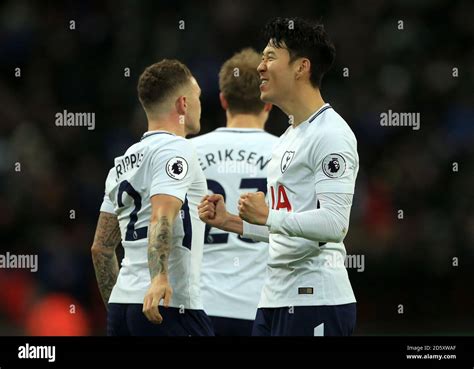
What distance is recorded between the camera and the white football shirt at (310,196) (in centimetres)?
438

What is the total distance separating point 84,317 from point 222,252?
12.4ft

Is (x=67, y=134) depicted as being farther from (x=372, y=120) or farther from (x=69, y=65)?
(x=372, y=120)

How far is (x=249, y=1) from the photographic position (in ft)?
41.4

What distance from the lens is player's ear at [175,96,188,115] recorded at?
16.3 feet

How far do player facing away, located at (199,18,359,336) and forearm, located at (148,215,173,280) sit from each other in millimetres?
176

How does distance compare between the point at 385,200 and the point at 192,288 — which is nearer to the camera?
the point at 192,288

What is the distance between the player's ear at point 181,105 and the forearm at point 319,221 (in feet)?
2.95

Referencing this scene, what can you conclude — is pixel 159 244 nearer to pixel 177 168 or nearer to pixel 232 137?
pixel 177 168

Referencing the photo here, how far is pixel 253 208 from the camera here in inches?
169

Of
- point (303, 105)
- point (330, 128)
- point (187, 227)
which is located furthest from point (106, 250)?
point (330, 128)

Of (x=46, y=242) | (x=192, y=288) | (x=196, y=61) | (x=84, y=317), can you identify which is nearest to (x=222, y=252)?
(x=192, y=288)

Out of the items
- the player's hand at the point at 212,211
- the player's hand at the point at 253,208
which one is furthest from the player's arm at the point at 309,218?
the player's hand at the point at 212,211

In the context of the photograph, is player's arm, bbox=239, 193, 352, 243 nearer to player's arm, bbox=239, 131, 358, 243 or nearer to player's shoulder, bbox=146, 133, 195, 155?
player's arm, bbox=239, 131, 358, 243

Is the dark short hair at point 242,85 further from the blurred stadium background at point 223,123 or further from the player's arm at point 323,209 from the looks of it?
the blurred stadium background at point 223,123
